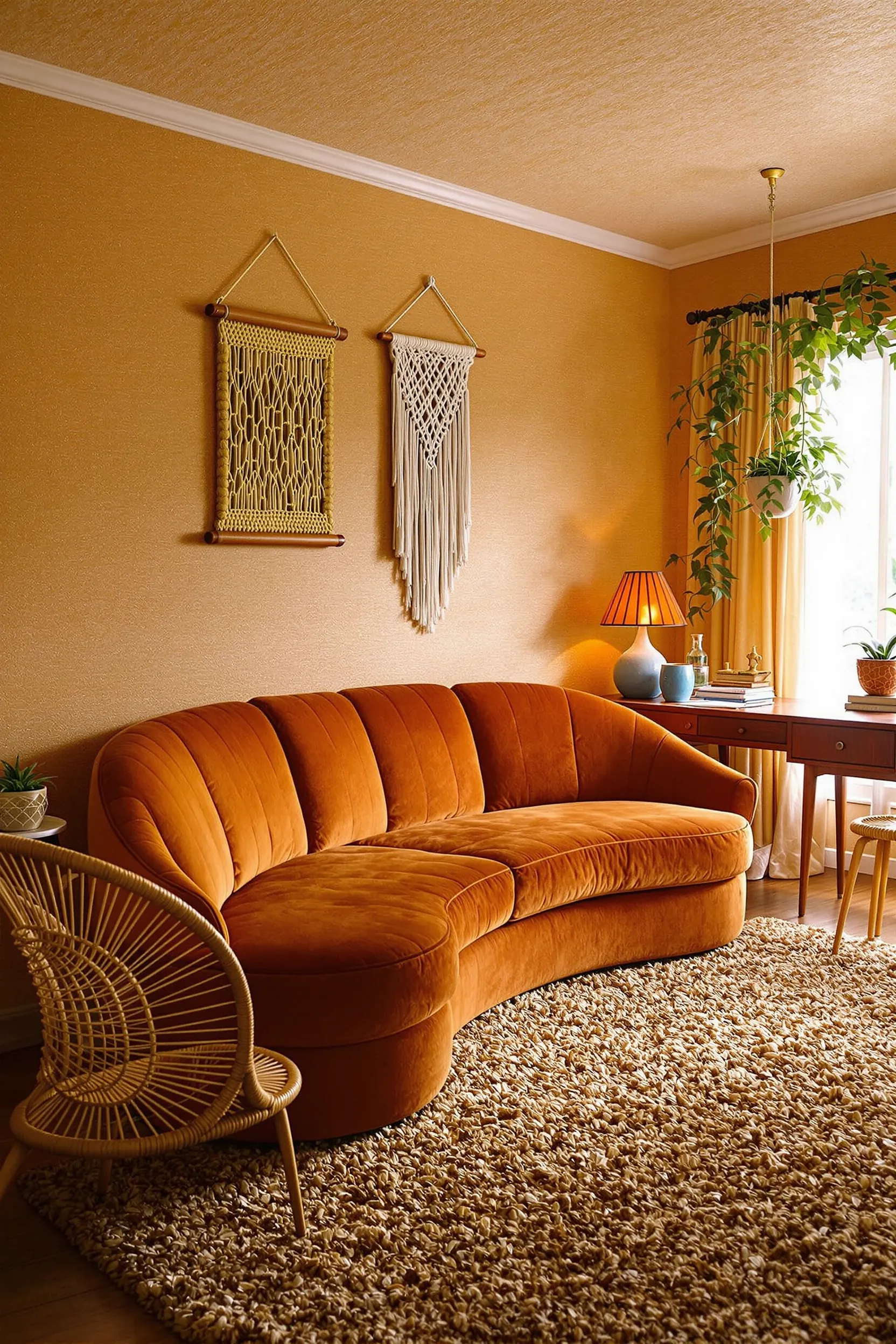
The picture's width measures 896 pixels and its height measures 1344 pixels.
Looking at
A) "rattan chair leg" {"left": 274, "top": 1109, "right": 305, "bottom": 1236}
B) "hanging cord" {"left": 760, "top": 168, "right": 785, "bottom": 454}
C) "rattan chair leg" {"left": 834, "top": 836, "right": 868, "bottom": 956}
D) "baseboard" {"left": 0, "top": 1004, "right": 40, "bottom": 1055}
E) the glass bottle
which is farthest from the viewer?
the glass bottle

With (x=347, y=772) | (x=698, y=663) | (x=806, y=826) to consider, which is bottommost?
(x=806, y=826)

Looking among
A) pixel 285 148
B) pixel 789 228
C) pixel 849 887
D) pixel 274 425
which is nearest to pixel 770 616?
pixel 849 887

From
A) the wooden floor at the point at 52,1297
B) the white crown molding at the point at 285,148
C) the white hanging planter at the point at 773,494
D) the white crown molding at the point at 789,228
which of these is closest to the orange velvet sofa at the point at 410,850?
the wooden floor at the point at 52,1297

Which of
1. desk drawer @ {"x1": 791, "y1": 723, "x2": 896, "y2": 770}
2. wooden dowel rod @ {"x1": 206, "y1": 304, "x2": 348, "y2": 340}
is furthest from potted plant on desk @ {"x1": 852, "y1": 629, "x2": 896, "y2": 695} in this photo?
wooden dowel rod @ {"x1": 206, "y1": 304, "x2": 348, "y2": 340}

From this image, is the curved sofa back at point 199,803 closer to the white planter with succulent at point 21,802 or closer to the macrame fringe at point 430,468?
the white planter with succulent at point 21,802

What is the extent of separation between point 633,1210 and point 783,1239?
0.29 meters

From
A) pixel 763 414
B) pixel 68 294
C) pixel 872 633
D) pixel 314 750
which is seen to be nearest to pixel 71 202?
pixel 68 294

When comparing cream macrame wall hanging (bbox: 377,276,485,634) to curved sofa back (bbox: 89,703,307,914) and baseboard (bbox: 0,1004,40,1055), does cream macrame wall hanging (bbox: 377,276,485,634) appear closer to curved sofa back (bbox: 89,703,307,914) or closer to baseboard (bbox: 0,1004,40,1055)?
curved sofa back (bbox: 89,703,307,914)

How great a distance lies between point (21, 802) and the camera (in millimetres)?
2998

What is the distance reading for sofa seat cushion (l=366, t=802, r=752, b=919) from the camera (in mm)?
3408

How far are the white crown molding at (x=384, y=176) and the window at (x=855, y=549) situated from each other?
24.9 inches

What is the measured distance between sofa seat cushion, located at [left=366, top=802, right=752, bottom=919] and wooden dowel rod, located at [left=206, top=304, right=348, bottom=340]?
1718 mm

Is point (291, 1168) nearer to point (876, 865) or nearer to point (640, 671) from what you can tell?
point (876, 865)

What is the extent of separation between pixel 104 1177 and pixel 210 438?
226 cm
